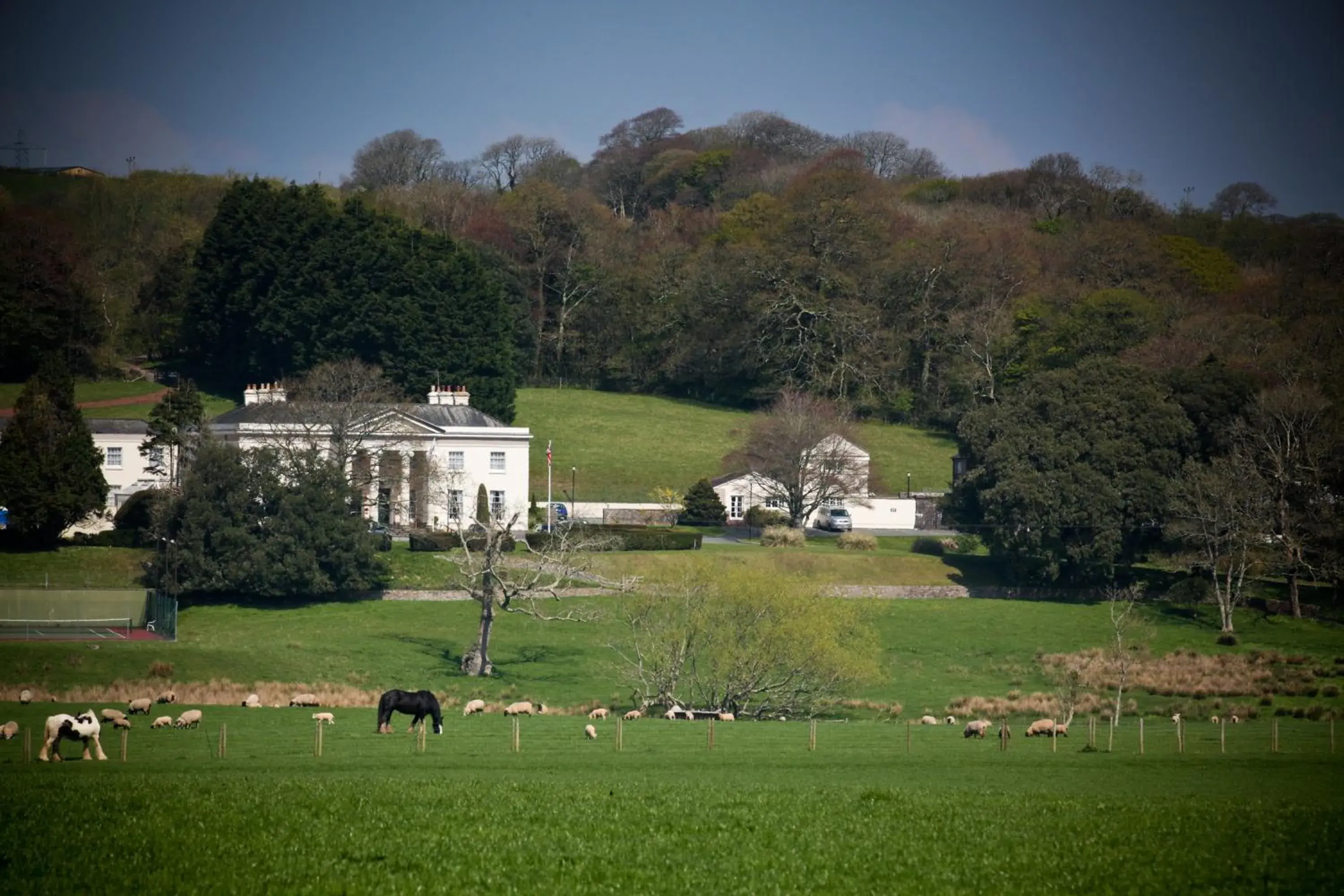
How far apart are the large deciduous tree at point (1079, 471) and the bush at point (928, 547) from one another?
3.30 meters

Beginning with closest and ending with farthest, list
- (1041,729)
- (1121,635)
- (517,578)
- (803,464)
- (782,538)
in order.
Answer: (1041,729) < (1121,635) < (517,578) < (782,538) < (803,464)

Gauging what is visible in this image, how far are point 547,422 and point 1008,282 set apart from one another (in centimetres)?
3373

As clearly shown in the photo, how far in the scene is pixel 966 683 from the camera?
49.4m

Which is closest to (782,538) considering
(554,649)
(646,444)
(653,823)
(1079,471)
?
(1079,471)

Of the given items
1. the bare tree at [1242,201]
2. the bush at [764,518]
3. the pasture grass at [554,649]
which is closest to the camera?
the pasture grass at [554,649]

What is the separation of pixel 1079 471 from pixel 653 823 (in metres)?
47.2

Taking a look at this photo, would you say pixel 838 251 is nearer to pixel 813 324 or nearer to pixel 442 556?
pixel 813 324

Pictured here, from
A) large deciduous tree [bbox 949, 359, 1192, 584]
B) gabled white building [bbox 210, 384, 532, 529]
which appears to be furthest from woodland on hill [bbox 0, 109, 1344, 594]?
gabled white building [bbox 210, 384, 532, 529]

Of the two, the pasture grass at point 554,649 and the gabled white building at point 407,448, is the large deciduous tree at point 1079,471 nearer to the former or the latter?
the pasture grass at point 554,649

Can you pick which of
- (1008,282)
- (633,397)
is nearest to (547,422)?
(633,397)

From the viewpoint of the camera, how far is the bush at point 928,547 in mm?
72812

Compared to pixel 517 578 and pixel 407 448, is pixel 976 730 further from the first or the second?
pixel 407 448

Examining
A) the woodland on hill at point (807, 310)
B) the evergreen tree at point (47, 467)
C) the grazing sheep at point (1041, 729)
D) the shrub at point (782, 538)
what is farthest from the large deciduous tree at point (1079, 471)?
the evergreen tree at point (47, 467)

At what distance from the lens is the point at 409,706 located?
35.5 meters
